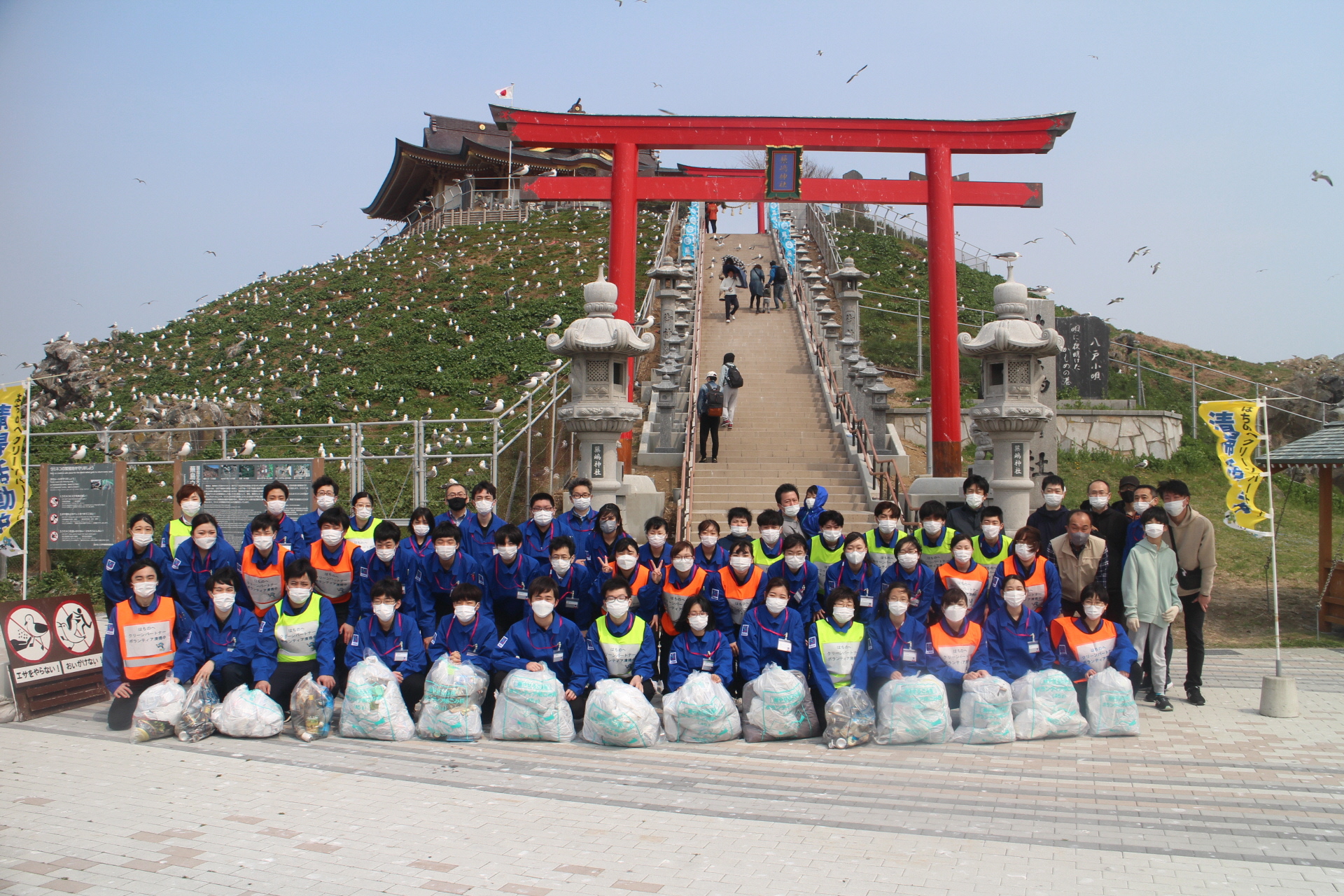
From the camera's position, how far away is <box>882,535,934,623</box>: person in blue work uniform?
22.5 ft

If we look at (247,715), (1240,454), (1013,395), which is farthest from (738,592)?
(1013,395)

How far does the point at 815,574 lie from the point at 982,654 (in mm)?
1298

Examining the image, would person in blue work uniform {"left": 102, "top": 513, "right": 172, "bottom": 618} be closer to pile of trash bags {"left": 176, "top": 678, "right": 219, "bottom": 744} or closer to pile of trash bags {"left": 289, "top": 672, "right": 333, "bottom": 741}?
pile of trash bags {"left": 176, "top": 678, "right": 219, "bottom": 744}

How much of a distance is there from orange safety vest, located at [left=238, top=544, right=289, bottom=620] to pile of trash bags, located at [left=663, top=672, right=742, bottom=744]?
3086 mm

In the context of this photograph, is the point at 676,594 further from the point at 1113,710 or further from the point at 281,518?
the point at 281,518

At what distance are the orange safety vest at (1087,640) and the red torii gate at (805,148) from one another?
8459mm

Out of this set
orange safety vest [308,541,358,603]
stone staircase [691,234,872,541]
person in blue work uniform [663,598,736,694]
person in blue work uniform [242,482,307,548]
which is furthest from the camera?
stone staircase [691,234,872,541]

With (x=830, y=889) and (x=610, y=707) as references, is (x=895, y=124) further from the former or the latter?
(x=830, y=889)

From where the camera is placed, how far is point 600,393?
10867 millimetres

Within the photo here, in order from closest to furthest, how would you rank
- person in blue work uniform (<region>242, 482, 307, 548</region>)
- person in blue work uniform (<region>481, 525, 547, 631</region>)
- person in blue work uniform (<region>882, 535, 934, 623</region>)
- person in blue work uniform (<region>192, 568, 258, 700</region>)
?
person in blue work uniform (<region>192, 568, 258, 700</region>)
person in blue work uniform (<region>882, 535, 934, 623</region>)
person in blue work uniform (<region>481, 525, 547, 631</region>)
person in blue work uniform (<region>242, 482, 307, 548</region>)

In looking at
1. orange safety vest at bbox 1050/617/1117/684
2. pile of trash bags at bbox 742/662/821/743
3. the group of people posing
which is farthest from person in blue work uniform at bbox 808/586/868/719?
orange safety vest at bbox 1050/617/1117/684

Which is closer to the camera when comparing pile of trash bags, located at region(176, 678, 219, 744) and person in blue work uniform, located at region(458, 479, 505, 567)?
pile of trash bags, located at region(176, 678, 219, 744)

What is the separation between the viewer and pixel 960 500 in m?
11.5

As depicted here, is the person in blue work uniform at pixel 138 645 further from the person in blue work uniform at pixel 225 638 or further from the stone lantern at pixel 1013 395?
the stone lantern at pixel 1013 395
